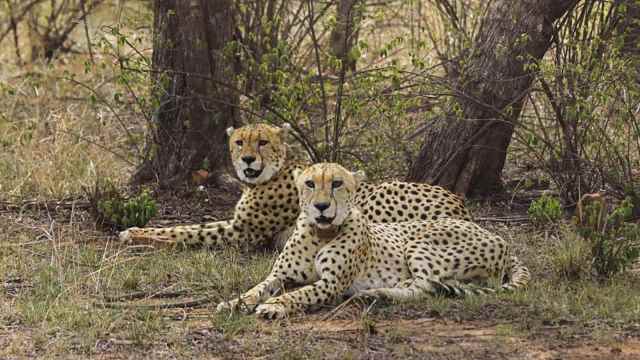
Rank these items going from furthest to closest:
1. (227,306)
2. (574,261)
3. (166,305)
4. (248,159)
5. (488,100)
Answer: (488,100), (248,159), (574,261), (166,305), (227,306)

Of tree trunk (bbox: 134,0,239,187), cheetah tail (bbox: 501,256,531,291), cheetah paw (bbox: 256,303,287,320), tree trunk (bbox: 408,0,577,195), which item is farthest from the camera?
tree trunk (bbox: 134,0,239,187)

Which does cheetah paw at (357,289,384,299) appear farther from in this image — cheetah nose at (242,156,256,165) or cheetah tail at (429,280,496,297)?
cheetah nose at (242,156,256,165)

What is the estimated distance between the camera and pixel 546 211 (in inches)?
289

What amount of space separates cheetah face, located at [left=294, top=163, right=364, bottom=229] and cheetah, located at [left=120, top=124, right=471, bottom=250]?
110 centimetres

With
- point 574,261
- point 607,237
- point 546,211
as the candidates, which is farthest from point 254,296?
point 546,211

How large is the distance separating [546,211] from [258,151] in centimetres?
186

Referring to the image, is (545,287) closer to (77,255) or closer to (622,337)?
(622,337)

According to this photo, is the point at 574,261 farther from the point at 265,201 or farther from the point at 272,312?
the point at 265,201

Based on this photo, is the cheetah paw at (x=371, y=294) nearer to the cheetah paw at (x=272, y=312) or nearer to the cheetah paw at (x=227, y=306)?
the cheetah paw at (x=272, y=312)

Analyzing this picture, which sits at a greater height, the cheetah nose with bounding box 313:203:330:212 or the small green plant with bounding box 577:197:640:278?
the cheetah nose with bounding box 313:203:330:212

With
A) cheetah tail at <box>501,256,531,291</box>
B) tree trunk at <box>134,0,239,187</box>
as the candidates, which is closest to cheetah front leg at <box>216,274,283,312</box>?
cheetah tail at <box>501,256,531,291</box>

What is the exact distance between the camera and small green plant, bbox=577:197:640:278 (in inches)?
240

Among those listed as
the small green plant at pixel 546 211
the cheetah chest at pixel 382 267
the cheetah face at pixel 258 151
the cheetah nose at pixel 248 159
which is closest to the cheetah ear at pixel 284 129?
the cheetah face at pixel 258 151

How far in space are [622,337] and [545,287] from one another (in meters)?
0.87
